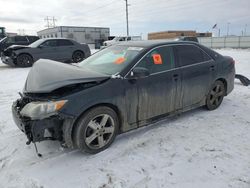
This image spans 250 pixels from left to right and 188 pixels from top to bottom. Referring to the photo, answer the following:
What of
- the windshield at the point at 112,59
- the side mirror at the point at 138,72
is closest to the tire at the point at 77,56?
the windshield at the point at 112,59

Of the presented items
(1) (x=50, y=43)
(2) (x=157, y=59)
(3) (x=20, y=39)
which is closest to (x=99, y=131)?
(2) (x=157, y=59)

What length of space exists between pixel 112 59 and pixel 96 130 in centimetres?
129

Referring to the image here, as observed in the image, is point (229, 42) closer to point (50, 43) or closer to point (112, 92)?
point (50, 43)

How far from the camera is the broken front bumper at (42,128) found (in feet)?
8.31

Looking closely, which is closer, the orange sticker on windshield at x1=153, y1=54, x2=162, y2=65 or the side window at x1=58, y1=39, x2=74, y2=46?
the orange sticker on windshield at x1=153, y1=54, x2=162, y2=65

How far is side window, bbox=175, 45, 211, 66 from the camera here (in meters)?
3.82

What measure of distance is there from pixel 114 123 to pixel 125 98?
1.31ft

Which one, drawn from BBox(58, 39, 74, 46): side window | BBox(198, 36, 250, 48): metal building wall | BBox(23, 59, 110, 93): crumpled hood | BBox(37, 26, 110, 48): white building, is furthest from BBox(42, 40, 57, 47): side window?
BBox(37, 26, 110, 48): white building

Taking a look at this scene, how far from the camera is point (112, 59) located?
3.57 meters

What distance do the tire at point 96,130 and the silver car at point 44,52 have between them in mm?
9167

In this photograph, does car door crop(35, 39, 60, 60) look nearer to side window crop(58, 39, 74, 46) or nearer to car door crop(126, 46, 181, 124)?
side window crop(58, 39, 74, 46)

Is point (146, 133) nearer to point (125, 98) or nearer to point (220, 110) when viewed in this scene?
point (125, 98)

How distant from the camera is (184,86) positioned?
3789 mm

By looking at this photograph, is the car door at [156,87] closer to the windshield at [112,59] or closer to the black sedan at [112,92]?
the black sedan at [112,92]
